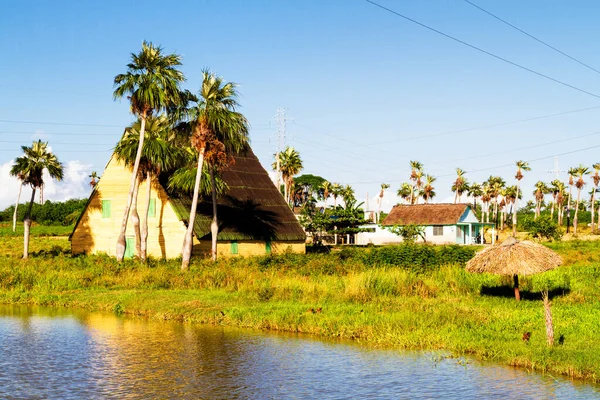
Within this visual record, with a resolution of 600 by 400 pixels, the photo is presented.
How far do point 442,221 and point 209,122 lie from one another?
47.4m

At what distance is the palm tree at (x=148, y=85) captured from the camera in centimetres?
4331

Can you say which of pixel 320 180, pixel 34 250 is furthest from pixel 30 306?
pixel 320 180

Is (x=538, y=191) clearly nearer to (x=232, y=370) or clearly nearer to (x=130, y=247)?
(x=130, y=247)

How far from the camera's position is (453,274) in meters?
30.4

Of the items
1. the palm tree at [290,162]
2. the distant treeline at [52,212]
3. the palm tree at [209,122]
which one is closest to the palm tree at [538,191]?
the palm tree at [290,162]

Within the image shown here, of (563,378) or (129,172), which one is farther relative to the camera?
(129,172)

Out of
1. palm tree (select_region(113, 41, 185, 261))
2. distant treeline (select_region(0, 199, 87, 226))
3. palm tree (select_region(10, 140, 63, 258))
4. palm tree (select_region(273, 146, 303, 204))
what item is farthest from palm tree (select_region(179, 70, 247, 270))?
distant treeline (select_region(0, 199, 87, 226))

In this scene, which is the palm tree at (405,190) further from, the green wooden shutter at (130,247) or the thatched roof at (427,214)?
the green wooden shutter at (130,247)

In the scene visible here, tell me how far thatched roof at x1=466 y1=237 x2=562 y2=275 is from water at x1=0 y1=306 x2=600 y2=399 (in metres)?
7.76

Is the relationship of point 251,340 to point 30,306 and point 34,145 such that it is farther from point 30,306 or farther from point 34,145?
point 34,145

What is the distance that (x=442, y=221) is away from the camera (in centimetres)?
8275

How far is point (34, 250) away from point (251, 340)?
149 feet

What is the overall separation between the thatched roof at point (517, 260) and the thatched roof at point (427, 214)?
56.6m

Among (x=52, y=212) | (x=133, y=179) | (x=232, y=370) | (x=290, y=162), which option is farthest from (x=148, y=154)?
(x=52, y=212)
